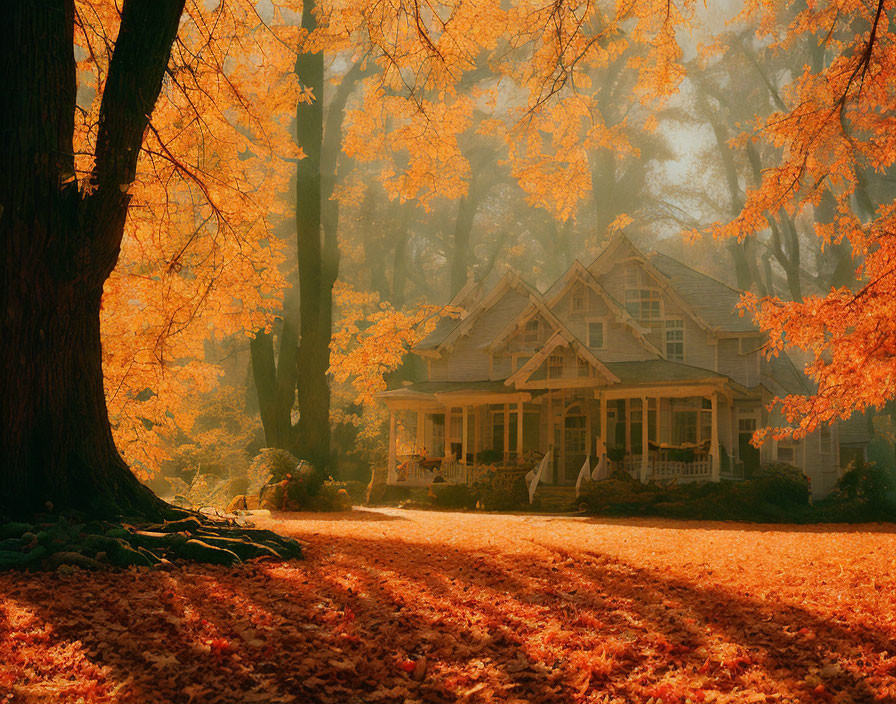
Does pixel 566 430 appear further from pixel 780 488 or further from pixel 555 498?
pixel 780 488

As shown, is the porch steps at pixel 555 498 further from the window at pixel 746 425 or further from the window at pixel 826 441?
the window at pixel 826 441

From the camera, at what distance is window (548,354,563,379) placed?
840 inches

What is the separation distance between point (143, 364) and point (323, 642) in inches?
383

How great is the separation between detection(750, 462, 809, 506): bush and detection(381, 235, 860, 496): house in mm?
2764

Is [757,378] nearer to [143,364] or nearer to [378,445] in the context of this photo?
[378,445]

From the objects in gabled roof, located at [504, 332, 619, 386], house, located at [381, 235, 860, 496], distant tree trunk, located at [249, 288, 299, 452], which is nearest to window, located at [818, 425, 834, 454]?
house, located at [381, 235, 860, 496]

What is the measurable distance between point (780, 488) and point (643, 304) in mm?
8761

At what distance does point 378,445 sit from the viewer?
3122 centimetres

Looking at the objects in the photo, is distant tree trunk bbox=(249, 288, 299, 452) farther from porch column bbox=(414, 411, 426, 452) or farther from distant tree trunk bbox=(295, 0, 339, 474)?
porch column bbox=(414, 411, 426, 452)

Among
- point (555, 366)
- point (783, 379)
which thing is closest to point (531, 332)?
point (555, 366)

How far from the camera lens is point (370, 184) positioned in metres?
40.8

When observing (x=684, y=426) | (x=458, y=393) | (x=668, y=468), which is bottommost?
Answer: (x=668, y=468)

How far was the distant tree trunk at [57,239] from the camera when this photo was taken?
6617 millimetres

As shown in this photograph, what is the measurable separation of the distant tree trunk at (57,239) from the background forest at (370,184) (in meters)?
1.19
